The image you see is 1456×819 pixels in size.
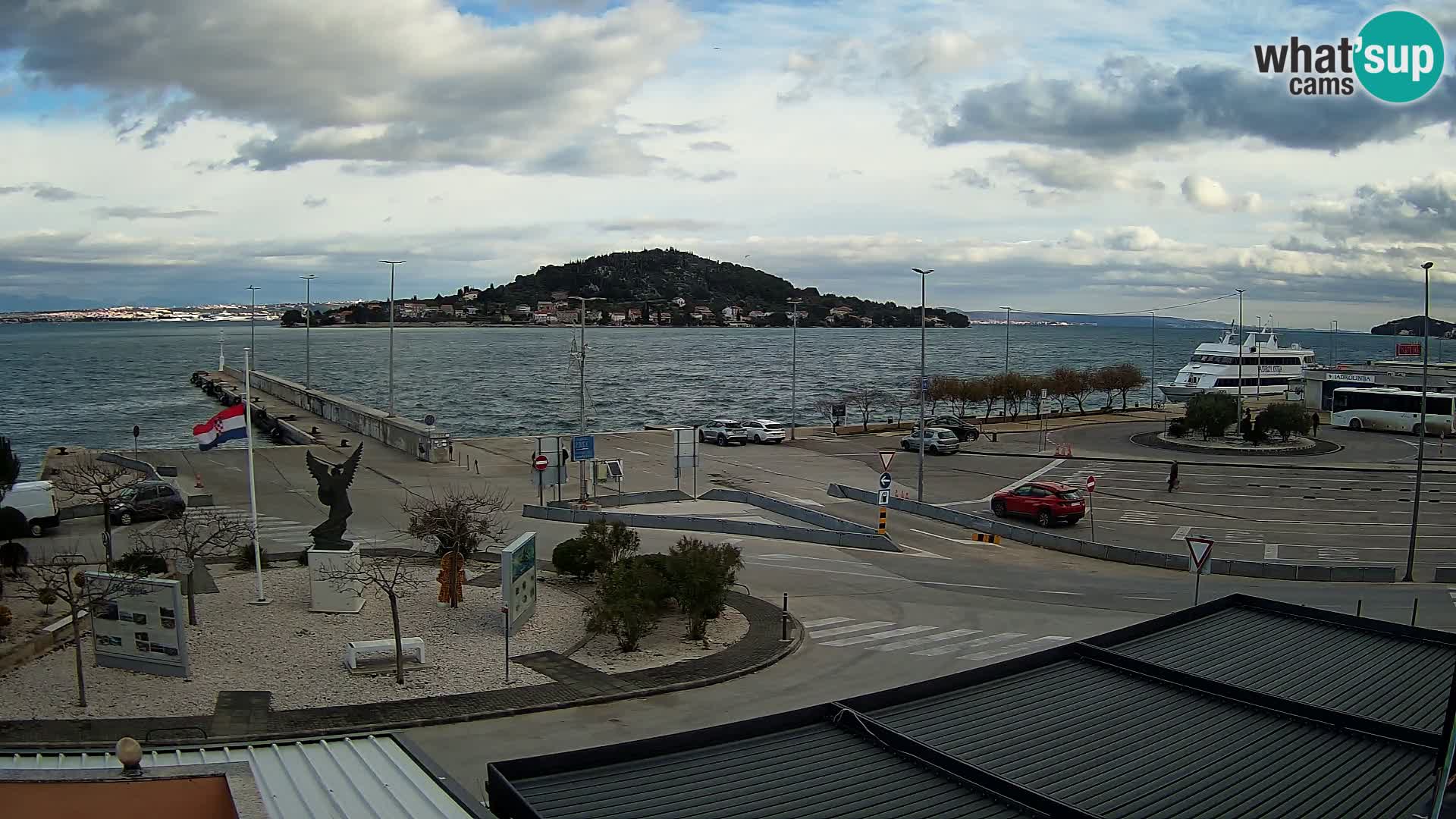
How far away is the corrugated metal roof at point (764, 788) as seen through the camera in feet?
31.0

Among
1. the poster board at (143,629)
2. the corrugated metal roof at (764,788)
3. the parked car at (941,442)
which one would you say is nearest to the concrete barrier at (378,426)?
the parked car at (941,442)

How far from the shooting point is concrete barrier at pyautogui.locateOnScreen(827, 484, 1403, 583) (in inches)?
1099

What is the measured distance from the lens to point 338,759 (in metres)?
11.2

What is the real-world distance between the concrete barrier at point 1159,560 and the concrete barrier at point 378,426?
74.8 feet

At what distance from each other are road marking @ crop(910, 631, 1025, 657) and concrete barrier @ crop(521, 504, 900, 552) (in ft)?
30.4

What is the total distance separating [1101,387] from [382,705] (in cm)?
7186

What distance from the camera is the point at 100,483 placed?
2442cm

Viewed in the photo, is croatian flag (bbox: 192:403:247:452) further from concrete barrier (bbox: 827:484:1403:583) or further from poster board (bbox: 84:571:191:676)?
concrete barrier (bbox: 827:484:1403:583)

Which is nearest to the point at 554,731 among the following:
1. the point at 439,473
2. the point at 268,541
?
the point at 268,541

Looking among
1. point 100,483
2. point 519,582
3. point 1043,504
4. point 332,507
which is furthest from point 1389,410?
point 100,483

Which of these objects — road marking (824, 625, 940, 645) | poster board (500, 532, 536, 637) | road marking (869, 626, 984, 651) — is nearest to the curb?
road marking (824, 625, 940, 645)

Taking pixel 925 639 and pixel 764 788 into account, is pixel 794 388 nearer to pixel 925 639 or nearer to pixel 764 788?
pixel 925 639

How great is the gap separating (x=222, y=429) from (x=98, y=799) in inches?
563

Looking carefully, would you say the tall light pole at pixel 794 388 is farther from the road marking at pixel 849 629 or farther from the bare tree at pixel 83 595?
the bare tree at pixel 83 595
